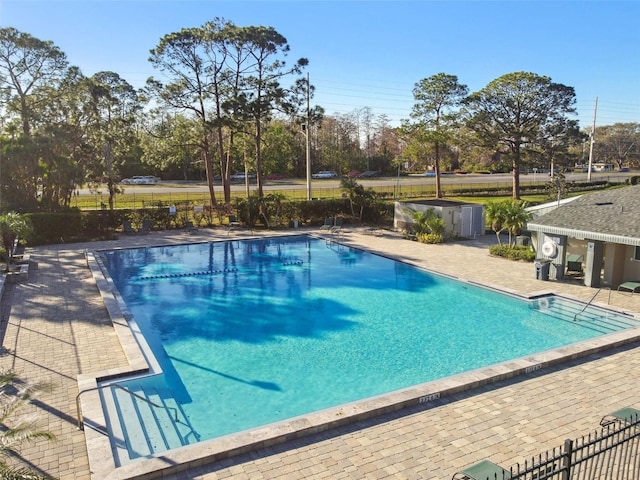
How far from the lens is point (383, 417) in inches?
337

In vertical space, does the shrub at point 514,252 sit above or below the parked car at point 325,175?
below

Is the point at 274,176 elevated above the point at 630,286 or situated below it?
above

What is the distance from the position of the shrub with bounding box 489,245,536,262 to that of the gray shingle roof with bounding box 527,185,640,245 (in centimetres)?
239

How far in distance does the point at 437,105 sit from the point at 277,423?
114 feet

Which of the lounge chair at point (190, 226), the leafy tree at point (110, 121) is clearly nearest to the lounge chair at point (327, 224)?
the lounge chair at point (190, 226)

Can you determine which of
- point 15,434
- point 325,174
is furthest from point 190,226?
point 325,174

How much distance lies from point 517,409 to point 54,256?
20.5 metres

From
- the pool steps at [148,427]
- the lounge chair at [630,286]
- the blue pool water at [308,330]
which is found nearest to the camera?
the pool steps at [148,427]

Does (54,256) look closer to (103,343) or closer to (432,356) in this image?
(103,343)

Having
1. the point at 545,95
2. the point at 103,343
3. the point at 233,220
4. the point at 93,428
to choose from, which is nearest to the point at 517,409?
the point at 93,428

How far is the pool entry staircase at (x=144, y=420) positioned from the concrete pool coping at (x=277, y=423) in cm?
33

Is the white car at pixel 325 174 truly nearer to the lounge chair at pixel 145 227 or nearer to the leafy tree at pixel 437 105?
the leafy tree at pixel 437 105

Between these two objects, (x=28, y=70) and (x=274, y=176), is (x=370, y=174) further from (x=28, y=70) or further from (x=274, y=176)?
(x=28, y=70)

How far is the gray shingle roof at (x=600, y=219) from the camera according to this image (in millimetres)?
16109
